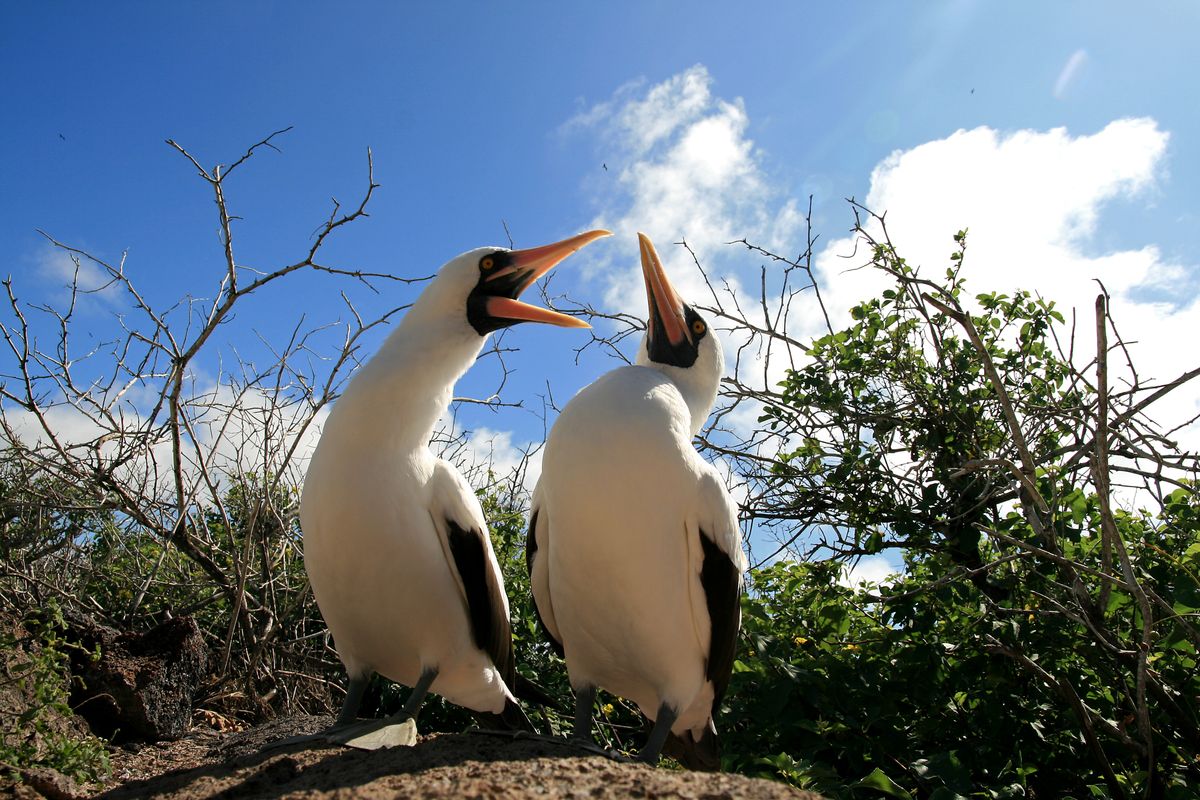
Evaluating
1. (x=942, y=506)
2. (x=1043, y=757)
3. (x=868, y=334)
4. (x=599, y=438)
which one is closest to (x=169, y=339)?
(x=599, y=438)

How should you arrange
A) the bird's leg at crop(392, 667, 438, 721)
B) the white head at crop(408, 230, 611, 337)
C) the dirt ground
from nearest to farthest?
the dirt ground → the bird's leg at crop(392, 667, 438, 721) → the white head at crop(408, 230, 611, 337)

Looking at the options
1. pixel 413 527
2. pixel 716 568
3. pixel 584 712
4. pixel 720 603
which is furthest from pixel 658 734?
pixel 413 527

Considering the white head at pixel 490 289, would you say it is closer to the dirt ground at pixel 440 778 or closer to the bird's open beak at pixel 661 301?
the bird's open beak at pixel 661 301

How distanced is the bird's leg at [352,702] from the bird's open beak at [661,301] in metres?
1.86

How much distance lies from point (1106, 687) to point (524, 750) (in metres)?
2.73

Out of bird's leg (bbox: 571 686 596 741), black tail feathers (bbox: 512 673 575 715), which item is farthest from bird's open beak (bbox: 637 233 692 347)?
black tail feathers (bbox: 512 673 575 715)

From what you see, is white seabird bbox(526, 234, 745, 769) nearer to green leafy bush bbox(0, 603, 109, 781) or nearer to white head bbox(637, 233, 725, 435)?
white head bbox(637, 233, 725, 435)

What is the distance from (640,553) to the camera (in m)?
3.10

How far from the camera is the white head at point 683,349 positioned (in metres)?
3.79

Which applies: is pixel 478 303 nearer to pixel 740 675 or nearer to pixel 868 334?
pixel 740 675

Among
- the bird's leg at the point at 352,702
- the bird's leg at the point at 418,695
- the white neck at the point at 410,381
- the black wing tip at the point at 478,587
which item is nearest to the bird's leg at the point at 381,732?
the bird's leg at the point at 418,695

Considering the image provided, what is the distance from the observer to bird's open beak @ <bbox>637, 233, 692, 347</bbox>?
3.85 metres

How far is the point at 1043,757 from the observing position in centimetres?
374

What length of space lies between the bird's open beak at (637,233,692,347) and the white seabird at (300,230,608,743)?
34 cm
